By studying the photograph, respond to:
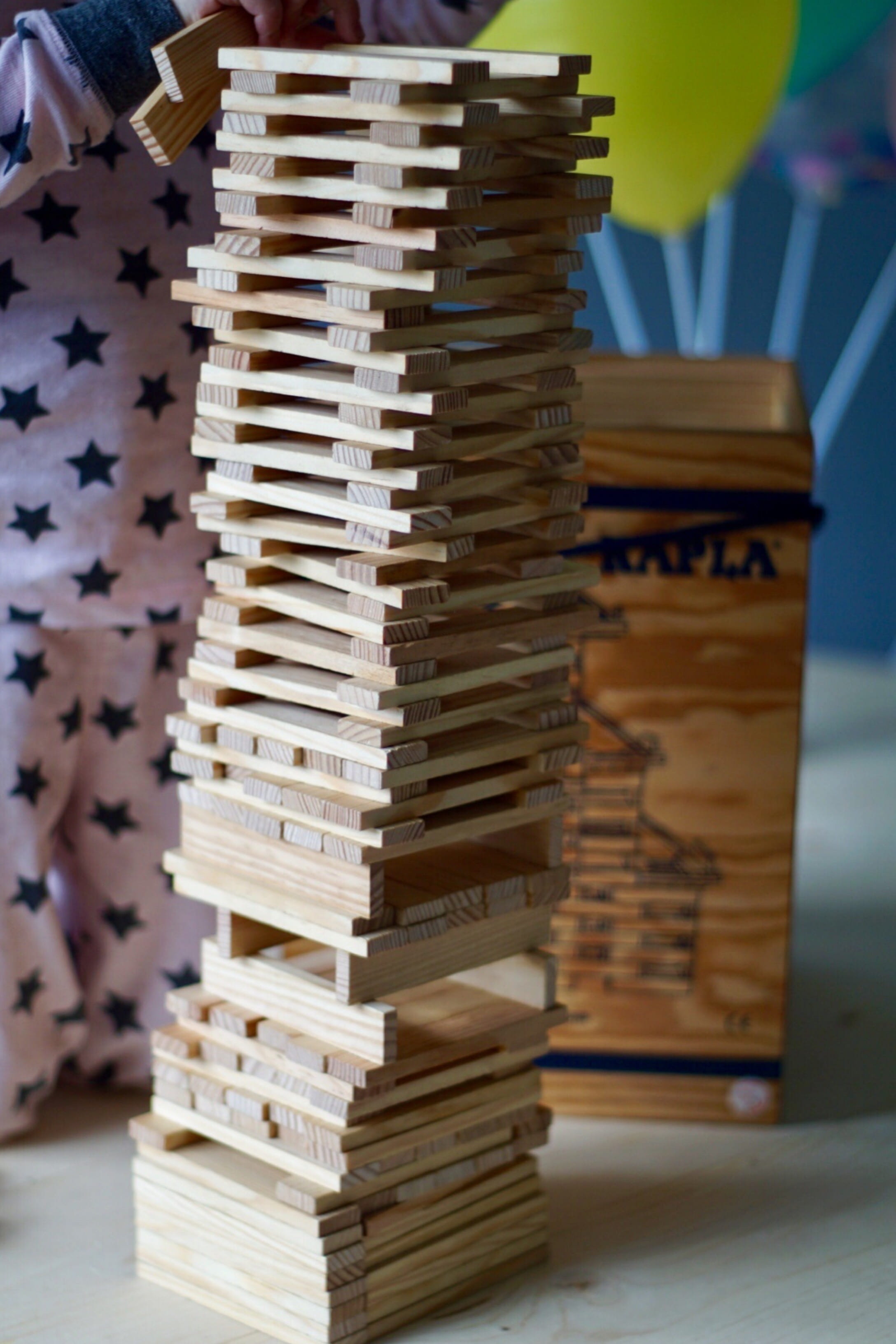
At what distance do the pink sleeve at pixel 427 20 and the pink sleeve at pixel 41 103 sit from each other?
299 mm

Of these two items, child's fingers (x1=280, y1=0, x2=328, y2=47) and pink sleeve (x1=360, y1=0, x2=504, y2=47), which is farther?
pink sleeve (x1=360, y1=0, x2=504, y2=47)

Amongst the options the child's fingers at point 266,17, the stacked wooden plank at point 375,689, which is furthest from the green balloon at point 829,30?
the child's fingers at point 266,17

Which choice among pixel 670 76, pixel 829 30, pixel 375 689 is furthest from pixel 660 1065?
pixel 829 30

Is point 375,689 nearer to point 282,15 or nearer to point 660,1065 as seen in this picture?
point 282,15

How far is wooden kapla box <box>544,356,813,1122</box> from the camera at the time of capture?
1.80 metres

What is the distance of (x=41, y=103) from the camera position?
1402 millimetres

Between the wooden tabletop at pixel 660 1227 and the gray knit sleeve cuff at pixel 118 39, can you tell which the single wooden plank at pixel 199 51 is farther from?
the wooden tabletop at pixel 660 1227

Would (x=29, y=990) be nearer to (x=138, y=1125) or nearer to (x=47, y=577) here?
(x=138, y=1125)

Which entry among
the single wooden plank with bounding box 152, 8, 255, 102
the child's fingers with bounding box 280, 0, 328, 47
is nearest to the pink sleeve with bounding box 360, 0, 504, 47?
the child's fingers with bounding box 280, 0, 328, 47

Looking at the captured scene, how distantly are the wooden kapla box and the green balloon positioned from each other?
120 cm

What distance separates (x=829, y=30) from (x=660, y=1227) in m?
2.08

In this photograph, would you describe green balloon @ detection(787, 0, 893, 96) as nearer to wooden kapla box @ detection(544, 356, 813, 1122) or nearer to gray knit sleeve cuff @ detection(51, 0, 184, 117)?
wooden kapla box @ detection(544, 356, 813, 1122)

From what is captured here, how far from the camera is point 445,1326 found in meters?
1.53

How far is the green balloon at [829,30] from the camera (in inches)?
112
